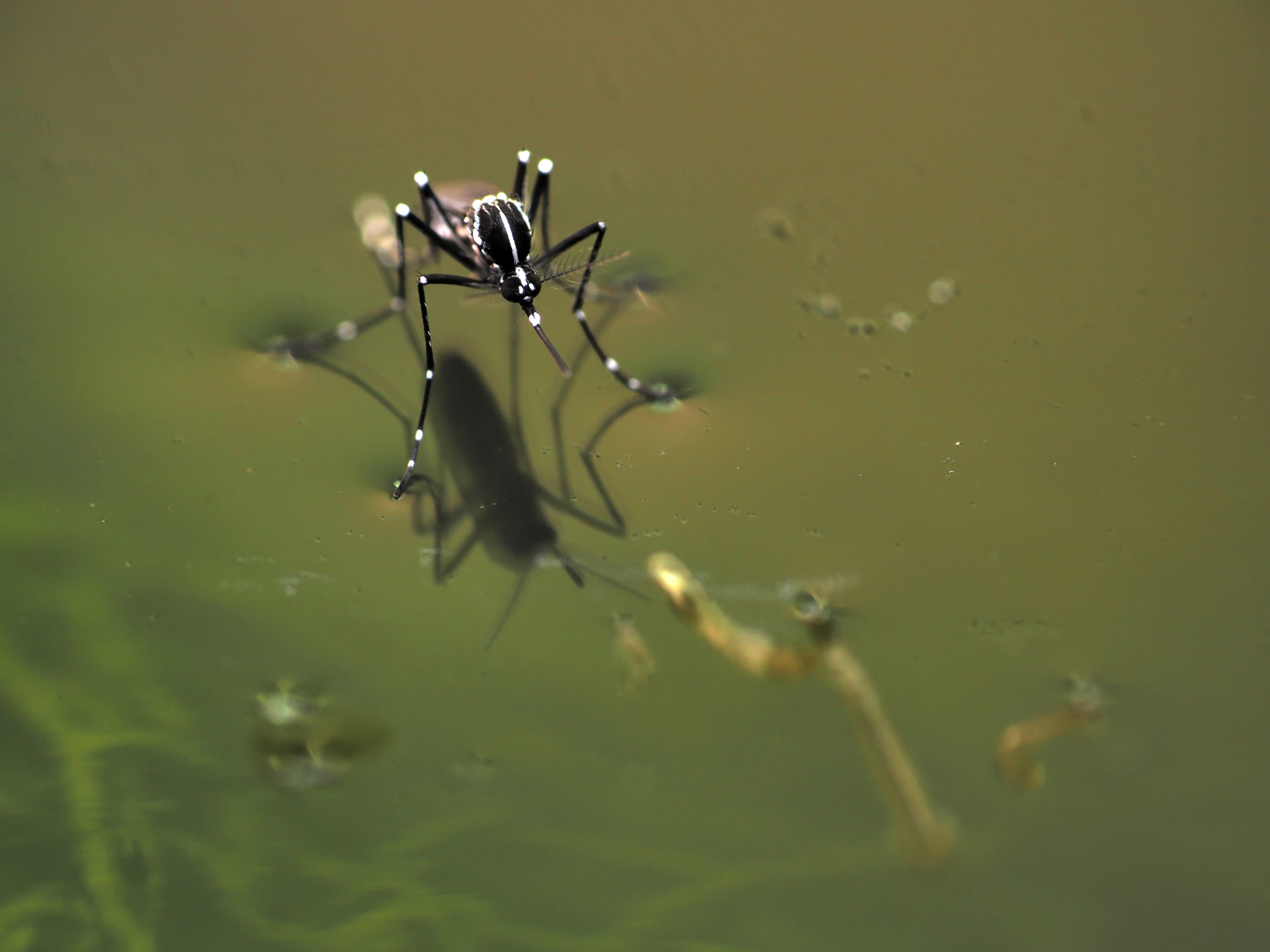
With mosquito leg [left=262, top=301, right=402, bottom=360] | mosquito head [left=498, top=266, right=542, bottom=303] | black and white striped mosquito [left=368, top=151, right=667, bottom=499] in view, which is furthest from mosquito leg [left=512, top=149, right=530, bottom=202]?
mosquito leg [left=262, top=301, right=402, bottom=360]

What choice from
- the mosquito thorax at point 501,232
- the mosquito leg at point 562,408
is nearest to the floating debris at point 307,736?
the mosquito leg at point 562,408

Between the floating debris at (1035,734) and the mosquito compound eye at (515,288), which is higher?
the mosquito compound eye at (515,288)

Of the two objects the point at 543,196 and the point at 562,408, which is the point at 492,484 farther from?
the point at 543,196

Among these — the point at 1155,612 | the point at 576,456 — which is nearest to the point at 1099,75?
the point at 1155,612

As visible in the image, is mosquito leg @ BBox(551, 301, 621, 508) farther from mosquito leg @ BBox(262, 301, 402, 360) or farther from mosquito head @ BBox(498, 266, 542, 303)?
mosquito leg @ BBox(262, 301, 402, 360)

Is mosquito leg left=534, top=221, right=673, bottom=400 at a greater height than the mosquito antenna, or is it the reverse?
mosquito leg left=534, top=221, right=673, bottom=400

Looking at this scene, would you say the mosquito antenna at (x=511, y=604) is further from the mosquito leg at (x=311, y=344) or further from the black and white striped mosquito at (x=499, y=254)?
the mosquito leg at (x=311, y=344)
